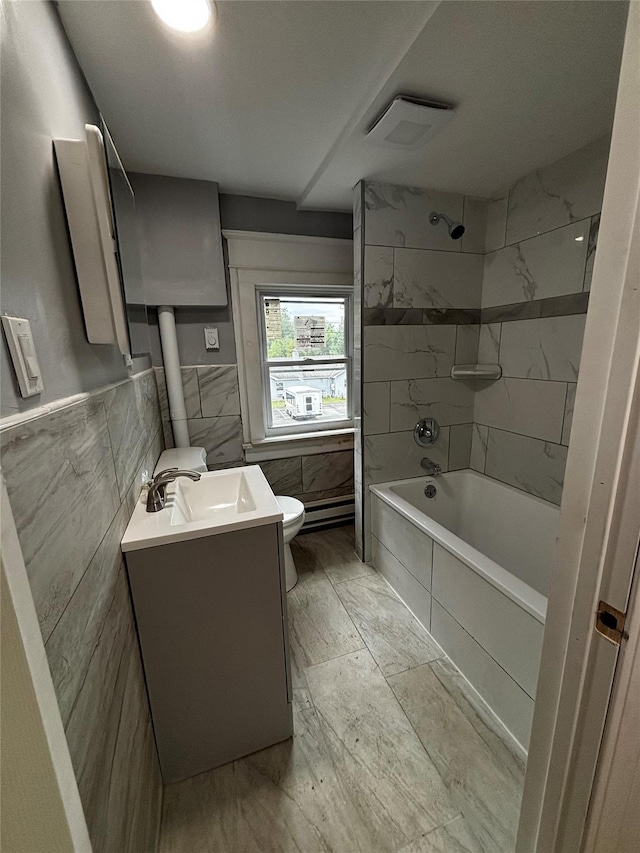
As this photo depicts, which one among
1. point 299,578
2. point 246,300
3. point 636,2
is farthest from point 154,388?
point 636,2

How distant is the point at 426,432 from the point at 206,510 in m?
1.46

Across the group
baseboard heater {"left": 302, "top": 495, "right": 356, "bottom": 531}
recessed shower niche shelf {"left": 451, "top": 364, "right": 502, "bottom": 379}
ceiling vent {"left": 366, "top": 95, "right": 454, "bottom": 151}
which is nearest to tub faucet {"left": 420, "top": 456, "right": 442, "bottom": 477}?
recessed shower niche shelf {"left": 451, "top": 364, "right": 502, "bottom": 379}

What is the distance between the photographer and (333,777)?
3.63ft

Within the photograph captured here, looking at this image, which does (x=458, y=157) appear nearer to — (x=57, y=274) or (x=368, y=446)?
(x=368, y=446)

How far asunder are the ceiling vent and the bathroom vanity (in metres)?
1.49

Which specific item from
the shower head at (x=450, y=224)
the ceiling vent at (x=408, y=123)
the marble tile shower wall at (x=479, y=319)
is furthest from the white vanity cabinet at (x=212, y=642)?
the shower head at (x=450, y=224)

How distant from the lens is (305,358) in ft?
7.96

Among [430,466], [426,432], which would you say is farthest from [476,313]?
[430,466]

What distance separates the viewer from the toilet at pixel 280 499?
178 centimetres

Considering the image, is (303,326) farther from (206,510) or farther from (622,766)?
(622,766)

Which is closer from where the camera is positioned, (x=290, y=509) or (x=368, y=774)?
(x=368, y=774)

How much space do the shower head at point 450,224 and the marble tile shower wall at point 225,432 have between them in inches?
59.2

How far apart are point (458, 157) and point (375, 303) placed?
2.45 ft

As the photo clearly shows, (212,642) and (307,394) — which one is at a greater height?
(307,394)
